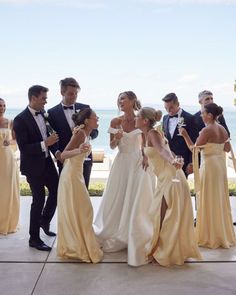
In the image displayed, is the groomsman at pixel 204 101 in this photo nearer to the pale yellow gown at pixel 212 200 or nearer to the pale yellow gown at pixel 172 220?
the pale yellow gown at pixel 212 200

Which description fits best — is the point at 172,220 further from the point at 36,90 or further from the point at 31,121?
the point at 36,90

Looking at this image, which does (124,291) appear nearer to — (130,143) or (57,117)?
(130,143)

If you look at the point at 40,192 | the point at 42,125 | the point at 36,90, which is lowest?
the point at 40,192

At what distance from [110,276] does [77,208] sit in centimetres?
81

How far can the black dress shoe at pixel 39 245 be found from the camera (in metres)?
5.10

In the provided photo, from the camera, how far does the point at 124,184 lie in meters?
5.30

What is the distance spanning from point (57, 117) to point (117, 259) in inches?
73.2

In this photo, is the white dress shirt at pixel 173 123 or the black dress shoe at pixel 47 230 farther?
the white dress shirt at pixel 173 123

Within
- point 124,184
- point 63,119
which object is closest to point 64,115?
point 63,119

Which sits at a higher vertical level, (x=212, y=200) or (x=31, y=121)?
(x=31, y=121)

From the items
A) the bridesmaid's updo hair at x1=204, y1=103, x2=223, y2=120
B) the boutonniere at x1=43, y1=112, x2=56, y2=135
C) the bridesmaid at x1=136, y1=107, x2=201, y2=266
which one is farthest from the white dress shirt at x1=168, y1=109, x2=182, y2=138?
the boutonniere at x1=43, y1=112, x2=56, y2=135

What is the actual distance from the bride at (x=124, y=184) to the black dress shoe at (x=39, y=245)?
63 centimetres

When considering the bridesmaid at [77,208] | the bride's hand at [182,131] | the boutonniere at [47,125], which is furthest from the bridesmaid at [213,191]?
the boutonniere at [47,125]

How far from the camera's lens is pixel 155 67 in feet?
254
